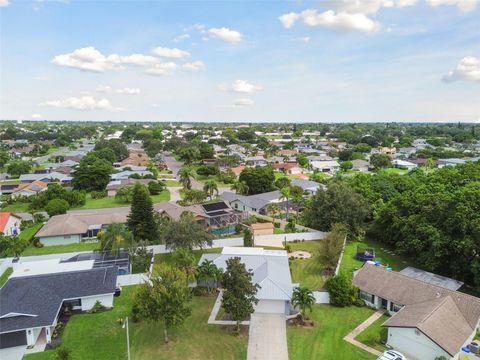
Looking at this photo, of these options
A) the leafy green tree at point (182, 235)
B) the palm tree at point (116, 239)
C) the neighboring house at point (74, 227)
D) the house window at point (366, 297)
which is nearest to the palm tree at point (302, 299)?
the house window at point (366, 297)

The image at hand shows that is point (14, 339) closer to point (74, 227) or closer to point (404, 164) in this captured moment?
point (74, 227)

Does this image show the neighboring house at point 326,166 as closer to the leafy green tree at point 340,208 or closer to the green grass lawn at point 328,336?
the leafy green tree at point 340,208

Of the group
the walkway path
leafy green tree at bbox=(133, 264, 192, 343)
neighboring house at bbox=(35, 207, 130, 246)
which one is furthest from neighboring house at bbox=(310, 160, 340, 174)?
leafy green tree at bbox=(133, 264, 192, 343)

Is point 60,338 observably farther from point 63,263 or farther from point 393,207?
point 393,207

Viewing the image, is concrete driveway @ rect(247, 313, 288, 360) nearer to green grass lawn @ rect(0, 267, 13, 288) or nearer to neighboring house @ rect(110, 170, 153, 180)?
green grass lawn @ rect(0, 267, 13, 288)

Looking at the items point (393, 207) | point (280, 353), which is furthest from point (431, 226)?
point (280, 353)
